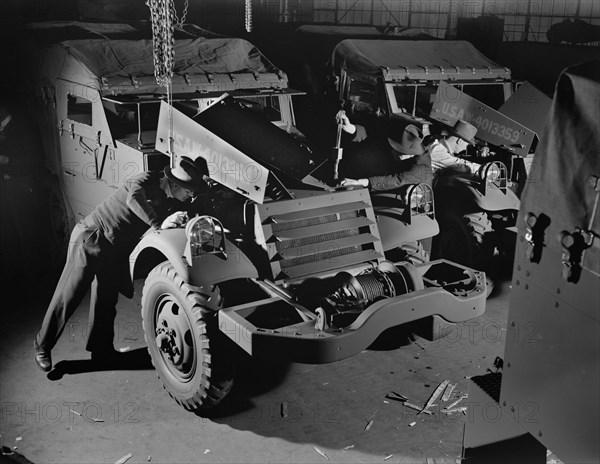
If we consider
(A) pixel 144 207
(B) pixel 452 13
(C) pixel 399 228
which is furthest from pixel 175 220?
(B) pixel 452 13

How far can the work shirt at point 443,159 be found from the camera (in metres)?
5.04

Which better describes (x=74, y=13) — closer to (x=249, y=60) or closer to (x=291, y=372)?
(x=249, y=60)

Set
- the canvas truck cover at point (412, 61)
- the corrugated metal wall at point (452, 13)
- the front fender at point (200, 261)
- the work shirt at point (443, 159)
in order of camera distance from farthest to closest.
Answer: the corrugated metal wall at point (452, 13) → the canvas truck cover at point (412, 61) → the work shirt at point (443, 159) → the front fender at point (200, 261)

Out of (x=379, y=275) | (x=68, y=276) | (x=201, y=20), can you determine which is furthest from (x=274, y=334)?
(x=201, y=20)

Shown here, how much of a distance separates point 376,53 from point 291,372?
3034 millimetres

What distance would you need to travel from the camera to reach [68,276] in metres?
3.85

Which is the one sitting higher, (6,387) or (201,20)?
(201,20)

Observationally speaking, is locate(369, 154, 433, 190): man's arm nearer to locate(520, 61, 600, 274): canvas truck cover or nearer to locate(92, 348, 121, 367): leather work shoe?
locate(92, 348, 121, 367): leather work shoe

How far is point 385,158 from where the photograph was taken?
189 inches

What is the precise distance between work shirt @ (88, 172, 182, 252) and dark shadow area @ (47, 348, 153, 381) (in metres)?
0.60

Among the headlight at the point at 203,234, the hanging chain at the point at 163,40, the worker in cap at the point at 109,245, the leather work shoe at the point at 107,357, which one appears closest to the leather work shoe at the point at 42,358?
the worker in cap at the point at 109,245

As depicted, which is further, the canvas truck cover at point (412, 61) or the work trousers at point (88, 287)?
the canvas truck cover at point (412, 61)

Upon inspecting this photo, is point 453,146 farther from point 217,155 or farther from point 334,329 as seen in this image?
point 334,329

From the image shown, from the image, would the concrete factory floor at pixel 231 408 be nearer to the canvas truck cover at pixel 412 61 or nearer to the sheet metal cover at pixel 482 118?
the sheet metal cover at pixel 482 118
